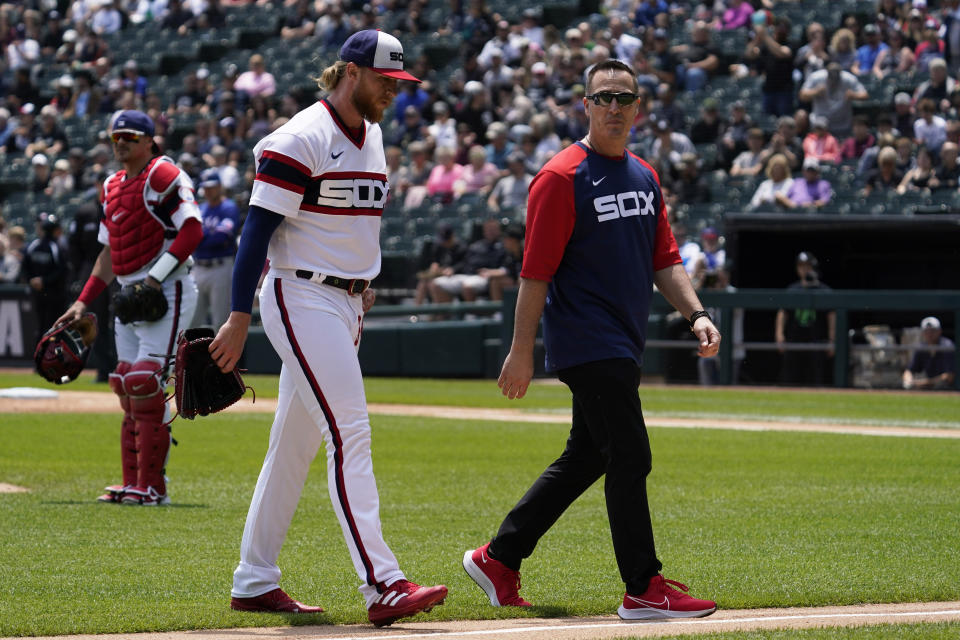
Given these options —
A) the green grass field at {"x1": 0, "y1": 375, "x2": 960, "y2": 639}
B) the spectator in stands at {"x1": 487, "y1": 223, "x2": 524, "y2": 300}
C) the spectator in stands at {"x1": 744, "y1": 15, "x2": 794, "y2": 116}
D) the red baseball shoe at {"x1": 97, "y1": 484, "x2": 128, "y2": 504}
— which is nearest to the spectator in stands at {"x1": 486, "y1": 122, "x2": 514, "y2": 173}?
the spectator in stands at {"x1": 487, "y1": 223, "x2": 524, "y2": 300}

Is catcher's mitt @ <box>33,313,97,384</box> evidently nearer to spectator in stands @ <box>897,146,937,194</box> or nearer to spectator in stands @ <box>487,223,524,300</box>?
spectator in stands @ <box>487,223,524,300</box>

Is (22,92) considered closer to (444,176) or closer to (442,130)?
(442,130)

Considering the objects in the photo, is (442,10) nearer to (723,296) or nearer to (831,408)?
(723,296)

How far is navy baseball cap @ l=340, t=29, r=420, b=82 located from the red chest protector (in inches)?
131

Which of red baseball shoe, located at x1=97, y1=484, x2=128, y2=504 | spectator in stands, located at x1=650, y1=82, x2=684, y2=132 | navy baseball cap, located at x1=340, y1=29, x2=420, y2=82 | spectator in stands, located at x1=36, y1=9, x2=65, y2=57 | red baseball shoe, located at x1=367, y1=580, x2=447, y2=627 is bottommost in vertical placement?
red baseball shoe, located at x1=97, y1=484, x2=128, y2=504

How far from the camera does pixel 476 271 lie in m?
19.9

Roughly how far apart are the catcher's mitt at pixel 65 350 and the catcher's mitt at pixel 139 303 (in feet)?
1.28

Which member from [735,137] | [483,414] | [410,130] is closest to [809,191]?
[735,137]

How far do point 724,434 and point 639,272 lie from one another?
7612 millimetres

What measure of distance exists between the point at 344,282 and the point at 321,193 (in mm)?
320

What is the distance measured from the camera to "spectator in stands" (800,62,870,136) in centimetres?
1969

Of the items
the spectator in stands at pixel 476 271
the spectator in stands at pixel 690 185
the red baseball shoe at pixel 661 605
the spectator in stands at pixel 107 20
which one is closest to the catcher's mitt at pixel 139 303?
the red baseball shoe at pixel 661 605

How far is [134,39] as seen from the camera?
32.2 m

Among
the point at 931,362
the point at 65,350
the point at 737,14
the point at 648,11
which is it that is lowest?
the point at 931,362
